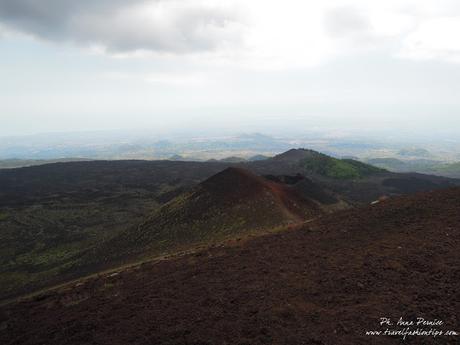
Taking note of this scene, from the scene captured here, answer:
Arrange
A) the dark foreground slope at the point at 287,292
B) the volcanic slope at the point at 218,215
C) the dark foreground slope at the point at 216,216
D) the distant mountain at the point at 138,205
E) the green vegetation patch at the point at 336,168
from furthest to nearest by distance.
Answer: the green vegetation patch at the point at 336,168, the distant mountain at the point at 138,205, the volcanic slope at the point at 218,215, the dark foreground slope at the point at 216,216, the dark foreground slope at the point at 287,292

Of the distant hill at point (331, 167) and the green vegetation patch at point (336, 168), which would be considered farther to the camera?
the distant hill at point (331, 167)

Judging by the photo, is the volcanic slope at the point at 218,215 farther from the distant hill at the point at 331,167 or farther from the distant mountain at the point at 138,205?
the distant hill at the point at 331,167

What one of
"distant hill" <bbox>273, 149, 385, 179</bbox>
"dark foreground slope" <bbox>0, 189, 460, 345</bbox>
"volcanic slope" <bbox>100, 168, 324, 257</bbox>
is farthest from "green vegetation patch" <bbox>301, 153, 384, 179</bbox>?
"dark foreground slope" <bbox>0, 189, 460, 345</bbox>

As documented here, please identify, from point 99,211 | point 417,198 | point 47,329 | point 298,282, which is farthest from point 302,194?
point 99,211

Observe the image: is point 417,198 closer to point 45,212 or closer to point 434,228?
point 434,228

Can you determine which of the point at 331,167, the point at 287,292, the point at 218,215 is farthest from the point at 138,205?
the point at 331,167

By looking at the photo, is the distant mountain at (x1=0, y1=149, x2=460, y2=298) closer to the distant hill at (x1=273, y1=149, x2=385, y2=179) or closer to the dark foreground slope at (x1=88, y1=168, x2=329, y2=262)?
the dark foreground slope at (x1=88, y1=168, x2=329, y2=262)

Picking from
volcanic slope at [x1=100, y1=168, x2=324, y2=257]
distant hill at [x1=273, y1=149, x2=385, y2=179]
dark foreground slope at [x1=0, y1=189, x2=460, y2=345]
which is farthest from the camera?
distant hill at [x1=273, y1=149, x2=385, y2=179]

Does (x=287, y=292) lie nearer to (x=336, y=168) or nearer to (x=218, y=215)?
(x=218, y=215)

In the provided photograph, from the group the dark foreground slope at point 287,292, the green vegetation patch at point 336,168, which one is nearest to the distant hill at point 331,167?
the green vegetation patch at point 336,168
